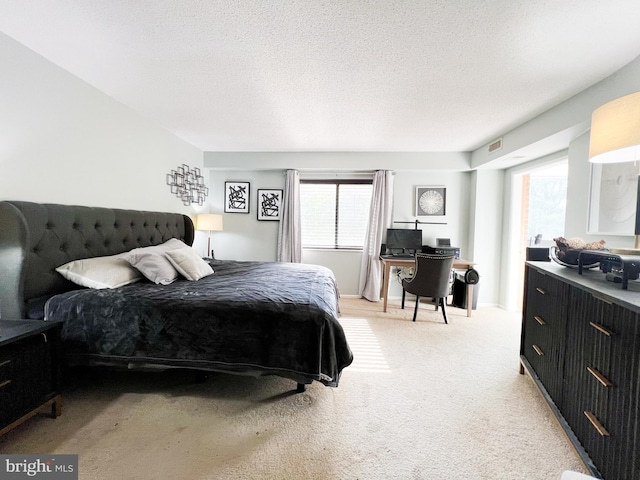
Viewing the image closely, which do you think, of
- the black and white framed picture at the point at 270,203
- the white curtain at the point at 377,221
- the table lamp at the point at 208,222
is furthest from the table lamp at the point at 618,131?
the table lamp at the point at 208,222

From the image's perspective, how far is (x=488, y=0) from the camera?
4.38 feet

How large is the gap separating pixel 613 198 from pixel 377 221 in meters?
2.61

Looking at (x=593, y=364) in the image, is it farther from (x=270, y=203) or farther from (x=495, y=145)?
(x=270, y=203)

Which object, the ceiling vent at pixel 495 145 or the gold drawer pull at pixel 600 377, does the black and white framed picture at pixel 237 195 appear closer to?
the ceiling vent at pixel 495 145

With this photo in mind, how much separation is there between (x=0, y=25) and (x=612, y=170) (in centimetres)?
413

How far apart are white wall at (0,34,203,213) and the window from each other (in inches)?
89.5

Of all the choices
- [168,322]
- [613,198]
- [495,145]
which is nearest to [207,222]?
[168,322]

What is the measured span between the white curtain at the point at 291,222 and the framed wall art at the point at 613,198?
3.35 m

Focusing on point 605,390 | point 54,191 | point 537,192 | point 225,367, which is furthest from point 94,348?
point 537,192

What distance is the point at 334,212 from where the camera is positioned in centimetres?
457

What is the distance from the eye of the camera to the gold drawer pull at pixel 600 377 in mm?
1093

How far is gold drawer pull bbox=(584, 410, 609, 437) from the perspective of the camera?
1.09 m

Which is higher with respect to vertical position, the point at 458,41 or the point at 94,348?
the point at 458,41

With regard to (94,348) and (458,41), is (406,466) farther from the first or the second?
(458,41)
